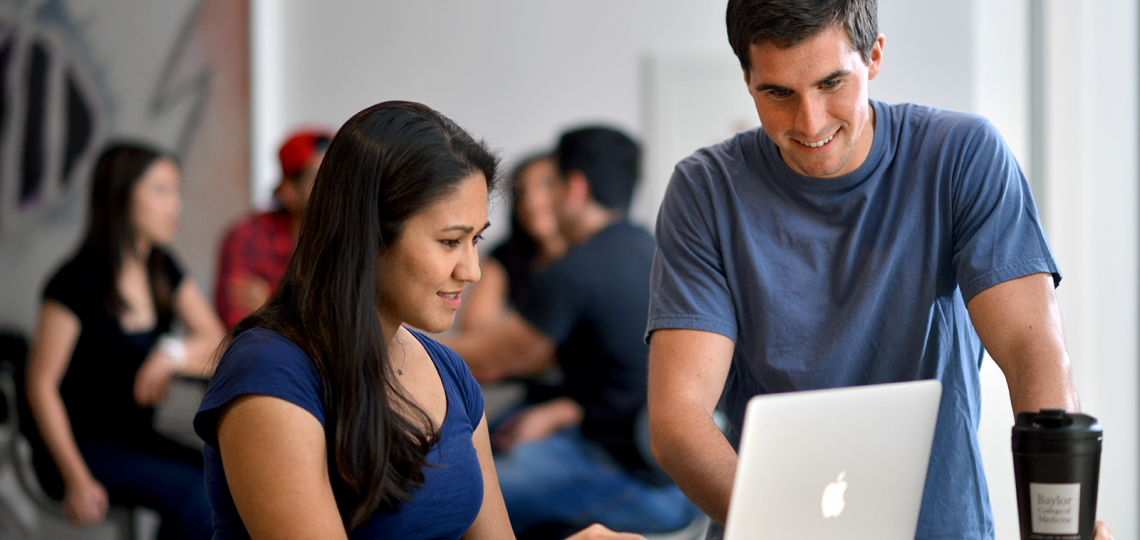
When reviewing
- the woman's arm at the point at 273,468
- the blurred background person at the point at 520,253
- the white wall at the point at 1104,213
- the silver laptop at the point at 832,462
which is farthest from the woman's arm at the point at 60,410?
the white wall at the point at 1104,213

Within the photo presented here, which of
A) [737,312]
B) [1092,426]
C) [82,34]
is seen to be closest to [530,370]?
[737,312]

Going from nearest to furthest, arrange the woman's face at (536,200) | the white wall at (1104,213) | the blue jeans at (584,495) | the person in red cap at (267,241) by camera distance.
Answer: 1. the white wall at (1104,213)
2. the blue jeans at (584,495)
3. the person in red cap at (267,241)
4. the woman's face at (536,200)

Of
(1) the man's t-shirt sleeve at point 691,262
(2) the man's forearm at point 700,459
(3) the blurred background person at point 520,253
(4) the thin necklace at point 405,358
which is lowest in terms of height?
(3) the blurred background person at point 520,253

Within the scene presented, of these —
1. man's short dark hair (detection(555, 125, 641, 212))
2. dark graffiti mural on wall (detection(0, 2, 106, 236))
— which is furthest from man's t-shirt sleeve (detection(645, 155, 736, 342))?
dark graffiti mural on wall (detection(0, 2, 106, 236))

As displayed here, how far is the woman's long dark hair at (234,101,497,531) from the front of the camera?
3.47 feet

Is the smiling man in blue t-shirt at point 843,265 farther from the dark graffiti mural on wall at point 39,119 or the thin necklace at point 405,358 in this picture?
the dark graffiti mural on wall at point 39,119

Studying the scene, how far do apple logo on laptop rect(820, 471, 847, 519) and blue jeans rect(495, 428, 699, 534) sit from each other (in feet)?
5.16

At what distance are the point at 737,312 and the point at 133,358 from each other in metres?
2.22

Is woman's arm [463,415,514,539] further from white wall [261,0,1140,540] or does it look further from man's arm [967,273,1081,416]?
white wall [261,0,1140,540]

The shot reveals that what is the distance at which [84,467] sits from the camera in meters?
2.70

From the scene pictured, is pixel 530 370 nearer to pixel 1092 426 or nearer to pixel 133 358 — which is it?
pixel 133 358

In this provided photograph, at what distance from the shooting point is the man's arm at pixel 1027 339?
108cm

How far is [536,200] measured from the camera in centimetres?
369

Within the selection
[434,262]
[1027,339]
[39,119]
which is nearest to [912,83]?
[1027,339]
